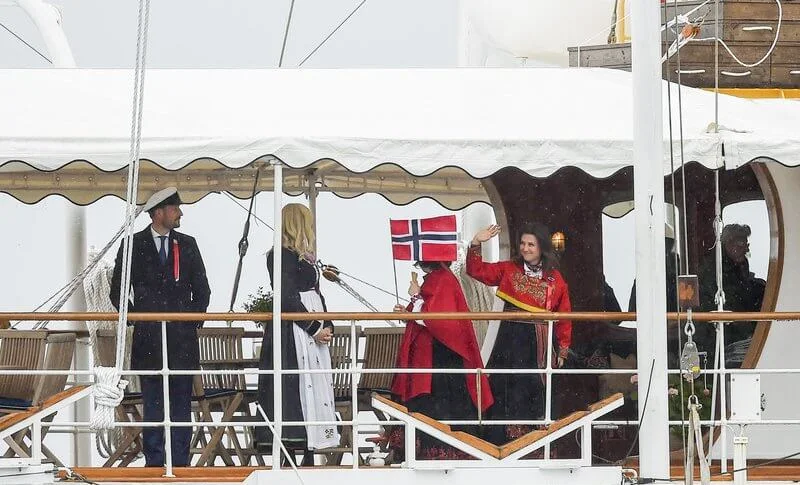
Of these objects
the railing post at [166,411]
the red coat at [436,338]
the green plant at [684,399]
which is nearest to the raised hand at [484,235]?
the red coat at [436,338]

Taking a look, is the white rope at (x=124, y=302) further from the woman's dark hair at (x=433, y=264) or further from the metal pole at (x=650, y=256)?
the metal pole at (x=650, y=256)

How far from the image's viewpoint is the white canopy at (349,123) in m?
7.93

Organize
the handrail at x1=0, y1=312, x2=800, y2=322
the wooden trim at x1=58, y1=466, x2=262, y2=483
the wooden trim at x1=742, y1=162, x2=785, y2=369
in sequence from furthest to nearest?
the wooden trim at x1=742, y1=162, x2=785, y2=369
the wooden trim at x1=58, y1=466, x2=262, y2=483
the handrail at x1=0, y1=312, x2=800, y2=322

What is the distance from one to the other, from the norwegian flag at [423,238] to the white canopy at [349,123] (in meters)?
0.28

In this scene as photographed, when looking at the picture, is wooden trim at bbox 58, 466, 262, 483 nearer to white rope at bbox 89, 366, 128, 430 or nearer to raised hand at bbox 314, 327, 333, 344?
white rope at bbox 89, 366, 128, 430

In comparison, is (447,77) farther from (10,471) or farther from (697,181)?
(10,471)

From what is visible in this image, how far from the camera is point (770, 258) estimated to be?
934cm

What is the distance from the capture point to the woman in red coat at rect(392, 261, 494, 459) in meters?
8.52

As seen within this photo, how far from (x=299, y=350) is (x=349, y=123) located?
4.37ft

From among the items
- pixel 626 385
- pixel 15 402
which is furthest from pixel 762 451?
pixel 15 402

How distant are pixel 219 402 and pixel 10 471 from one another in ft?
6.65

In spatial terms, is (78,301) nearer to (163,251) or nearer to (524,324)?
(163,251)

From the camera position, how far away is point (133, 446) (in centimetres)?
967

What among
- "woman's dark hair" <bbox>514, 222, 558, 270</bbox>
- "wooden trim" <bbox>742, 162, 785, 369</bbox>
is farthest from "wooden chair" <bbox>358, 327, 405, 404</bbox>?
"wooden trim" <bbox>742, 162, 785, 369</bbox>
